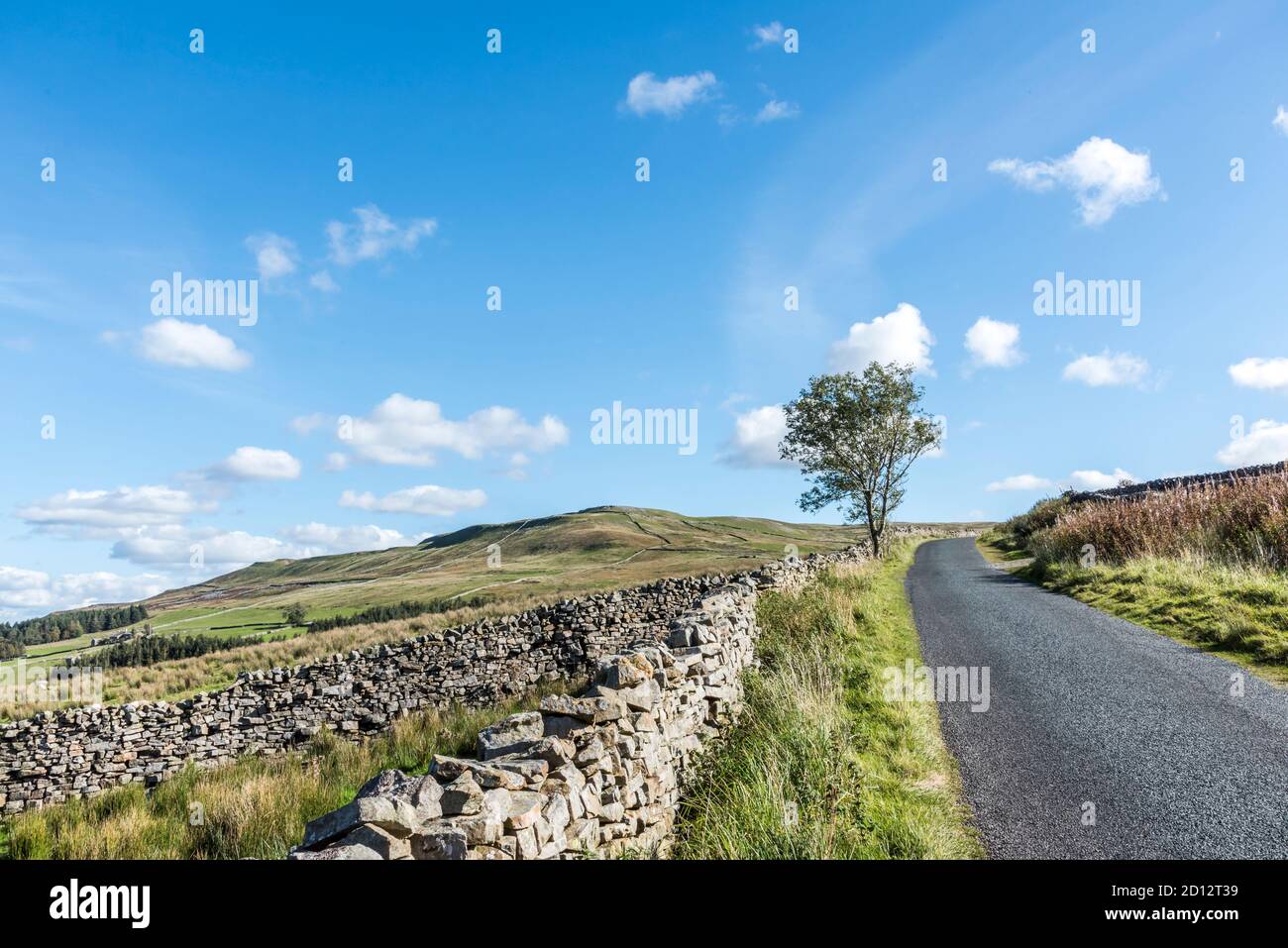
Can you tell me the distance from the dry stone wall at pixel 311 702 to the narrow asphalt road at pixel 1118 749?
7.14 metres

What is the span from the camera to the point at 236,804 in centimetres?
1033

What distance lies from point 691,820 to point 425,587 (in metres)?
78.7

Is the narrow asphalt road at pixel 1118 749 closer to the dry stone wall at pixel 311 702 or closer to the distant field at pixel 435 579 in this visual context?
the dry stone wall at pixel 311 702

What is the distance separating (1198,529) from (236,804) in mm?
25138

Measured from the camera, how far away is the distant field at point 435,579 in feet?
99.0

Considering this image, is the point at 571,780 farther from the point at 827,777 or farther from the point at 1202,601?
the point at 1202,601

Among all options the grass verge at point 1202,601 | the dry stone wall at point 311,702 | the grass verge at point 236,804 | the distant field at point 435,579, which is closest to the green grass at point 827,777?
the dry stone wall at point 311,702

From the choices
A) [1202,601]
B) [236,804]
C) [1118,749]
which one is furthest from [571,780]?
[1202,601]

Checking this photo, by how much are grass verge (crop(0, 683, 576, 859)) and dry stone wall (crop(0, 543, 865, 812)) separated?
47.2 inches

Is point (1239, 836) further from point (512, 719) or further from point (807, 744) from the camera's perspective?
point (512, 719)

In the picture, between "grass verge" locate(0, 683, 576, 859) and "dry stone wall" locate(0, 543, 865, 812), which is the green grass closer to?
"dry stone wall" locate(0, 543, 865, 812)

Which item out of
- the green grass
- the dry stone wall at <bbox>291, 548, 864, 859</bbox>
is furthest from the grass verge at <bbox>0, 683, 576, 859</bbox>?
the green grass

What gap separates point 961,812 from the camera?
612cm
